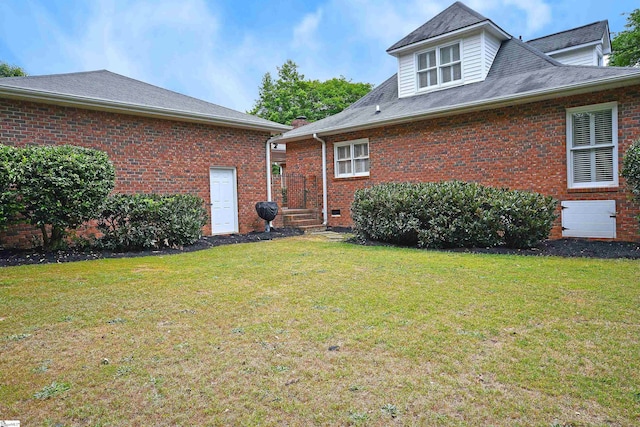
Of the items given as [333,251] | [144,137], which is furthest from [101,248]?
[333,251]

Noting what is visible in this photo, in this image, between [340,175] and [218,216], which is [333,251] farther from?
→ [340,175]

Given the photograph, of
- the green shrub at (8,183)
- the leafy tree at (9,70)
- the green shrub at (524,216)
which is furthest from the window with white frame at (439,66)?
the leafy tree at (9,70)

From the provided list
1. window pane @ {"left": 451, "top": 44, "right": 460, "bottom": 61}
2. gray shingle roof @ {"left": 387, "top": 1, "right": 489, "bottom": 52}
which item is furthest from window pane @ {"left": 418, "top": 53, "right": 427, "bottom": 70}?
window pane @ {"left": 451, "top": 44, "right": 460, "bottom": 61}

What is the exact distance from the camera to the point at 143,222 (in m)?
8.62

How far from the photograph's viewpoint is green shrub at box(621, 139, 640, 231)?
24.3 ft

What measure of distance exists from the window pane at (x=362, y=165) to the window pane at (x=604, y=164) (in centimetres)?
625

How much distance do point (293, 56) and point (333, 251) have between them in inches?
1471

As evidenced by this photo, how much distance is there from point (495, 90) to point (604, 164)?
10.3 ft

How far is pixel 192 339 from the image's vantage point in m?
3.39

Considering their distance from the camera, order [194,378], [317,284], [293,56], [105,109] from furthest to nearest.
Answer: [293,56]
[105,109]
[317,284]
[194,378]

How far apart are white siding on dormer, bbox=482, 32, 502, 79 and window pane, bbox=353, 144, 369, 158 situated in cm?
397

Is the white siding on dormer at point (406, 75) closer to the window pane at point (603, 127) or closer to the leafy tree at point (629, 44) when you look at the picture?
the window pane at point (603, 127)

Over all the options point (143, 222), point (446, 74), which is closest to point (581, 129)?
point (446, 74)

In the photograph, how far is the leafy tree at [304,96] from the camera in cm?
4031
